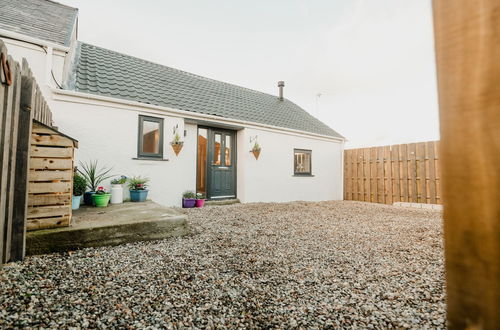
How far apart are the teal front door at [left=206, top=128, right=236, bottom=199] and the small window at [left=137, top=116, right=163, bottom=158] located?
61.9 inches

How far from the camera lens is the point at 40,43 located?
4.45 m

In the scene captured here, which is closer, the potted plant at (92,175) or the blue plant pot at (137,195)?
the potted plant at (92,175)

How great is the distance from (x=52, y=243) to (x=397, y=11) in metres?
7.86

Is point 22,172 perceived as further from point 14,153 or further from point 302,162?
point 302,162

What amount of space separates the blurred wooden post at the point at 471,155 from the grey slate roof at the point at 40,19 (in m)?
6.72

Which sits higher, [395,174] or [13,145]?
[13,145]

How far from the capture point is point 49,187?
2.32 meters

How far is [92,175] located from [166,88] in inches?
147

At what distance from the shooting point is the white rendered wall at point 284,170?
733 centimetres

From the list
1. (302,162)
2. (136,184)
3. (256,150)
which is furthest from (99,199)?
(302,162)

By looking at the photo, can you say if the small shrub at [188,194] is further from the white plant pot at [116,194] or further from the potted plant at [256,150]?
the potted plant at [256,150]

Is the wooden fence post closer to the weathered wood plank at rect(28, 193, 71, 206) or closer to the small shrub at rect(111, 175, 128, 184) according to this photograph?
the weathered wood plank at rect(28, 193, 71, 206)

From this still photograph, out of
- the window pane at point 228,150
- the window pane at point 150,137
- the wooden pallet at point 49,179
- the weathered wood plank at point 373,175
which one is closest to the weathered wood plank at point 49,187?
the wooden pallet at point 49,179

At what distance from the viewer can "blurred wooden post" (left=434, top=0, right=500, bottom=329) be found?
14.9 inches
